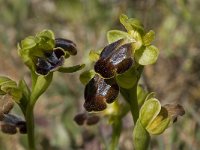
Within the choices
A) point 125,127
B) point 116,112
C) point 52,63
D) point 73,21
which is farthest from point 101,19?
point 52,63

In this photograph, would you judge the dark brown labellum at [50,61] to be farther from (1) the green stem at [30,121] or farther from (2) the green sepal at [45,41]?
(1) the green stem at [30,121]

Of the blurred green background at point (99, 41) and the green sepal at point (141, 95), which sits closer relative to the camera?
the green sepal at point (141, 95)

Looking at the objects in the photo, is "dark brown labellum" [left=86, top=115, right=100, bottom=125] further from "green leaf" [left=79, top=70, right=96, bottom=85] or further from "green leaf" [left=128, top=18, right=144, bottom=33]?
"green leaf" [left=128, top=18, right=144, bottom=33]

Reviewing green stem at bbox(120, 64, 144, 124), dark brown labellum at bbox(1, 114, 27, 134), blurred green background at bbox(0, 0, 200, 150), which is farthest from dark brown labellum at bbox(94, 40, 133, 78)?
blurred green background at bbox(0, 0, 200, 150)

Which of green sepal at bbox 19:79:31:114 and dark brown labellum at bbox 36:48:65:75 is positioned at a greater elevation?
dark brown labellum at bbox 36:48:65:75

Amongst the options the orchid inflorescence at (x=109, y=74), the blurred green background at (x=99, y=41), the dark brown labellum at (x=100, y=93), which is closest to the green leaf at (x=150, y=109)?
the orchid inflorescence at (x=109, y=74)

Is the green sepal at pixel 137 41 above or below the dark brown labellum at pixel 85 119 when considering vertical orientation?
above

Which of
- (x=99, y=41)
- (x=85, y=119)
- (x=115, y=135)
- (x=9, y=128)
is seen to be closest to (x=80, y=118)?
(x=85, y=119)

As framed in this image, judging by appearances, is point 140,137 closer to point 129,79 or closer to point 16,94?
point 129,79
